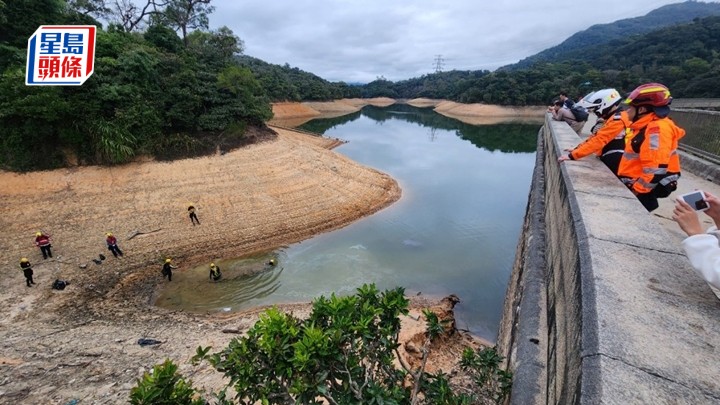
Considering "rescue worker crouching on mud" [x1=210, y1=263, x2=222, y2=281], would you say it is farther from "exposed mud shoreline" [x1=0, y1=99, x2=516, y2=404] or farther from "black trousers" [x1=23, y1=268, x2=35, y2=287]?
"black trousers" [x1=23, y1=268, x2=35, y2=287]

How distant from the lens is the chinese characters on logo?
37.1 ft

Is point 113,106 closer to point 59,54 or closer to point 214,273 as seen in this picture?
point 59,54

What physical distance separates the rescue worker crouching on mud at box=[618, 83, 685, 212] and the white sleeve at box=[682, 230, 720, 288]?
2.36 meters

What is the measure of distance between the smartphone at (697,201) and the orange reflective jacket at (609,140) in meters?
2.34

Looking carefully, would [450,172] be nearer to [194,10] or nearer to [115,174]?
[115,174]

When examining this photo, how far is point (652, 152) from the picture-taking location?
11.7 feet

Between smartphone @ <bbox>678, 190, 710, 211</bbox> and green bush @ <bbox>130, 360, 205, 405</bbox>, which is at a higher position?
smartphone @ <bbox>678, 190, 710, 211</bbox>

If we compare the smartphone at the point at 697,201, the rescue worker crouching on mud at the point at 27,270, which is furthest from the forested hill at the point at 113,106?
the smartphone at the point at 697,201

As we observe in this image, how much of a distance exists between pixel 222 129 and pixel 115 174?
599 centimetres

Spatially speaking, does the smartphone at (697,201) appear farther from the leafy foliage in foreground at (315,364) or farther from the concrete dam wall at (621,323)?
the leafy foliage in foreground at (315,364)

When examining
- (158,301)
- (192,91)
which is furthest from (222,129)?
(158,301)

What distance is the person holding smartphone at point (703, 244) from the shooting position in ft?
5.26

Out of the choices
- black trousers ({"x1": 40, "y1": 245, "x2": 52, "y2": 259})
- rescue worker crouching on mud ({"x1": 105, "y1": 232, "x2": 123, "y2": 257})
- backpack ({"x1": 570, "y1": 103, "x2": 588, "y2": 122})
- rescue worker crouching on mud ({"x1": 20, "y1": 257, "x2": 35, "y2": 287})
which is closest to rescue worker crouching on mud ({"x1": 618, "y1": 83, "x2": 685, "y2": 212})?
backpack ({"x1": 570, "y1": 103, "x2": 588, "y2": 122})

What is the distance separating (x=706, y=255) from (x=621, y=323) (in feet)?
1.73
